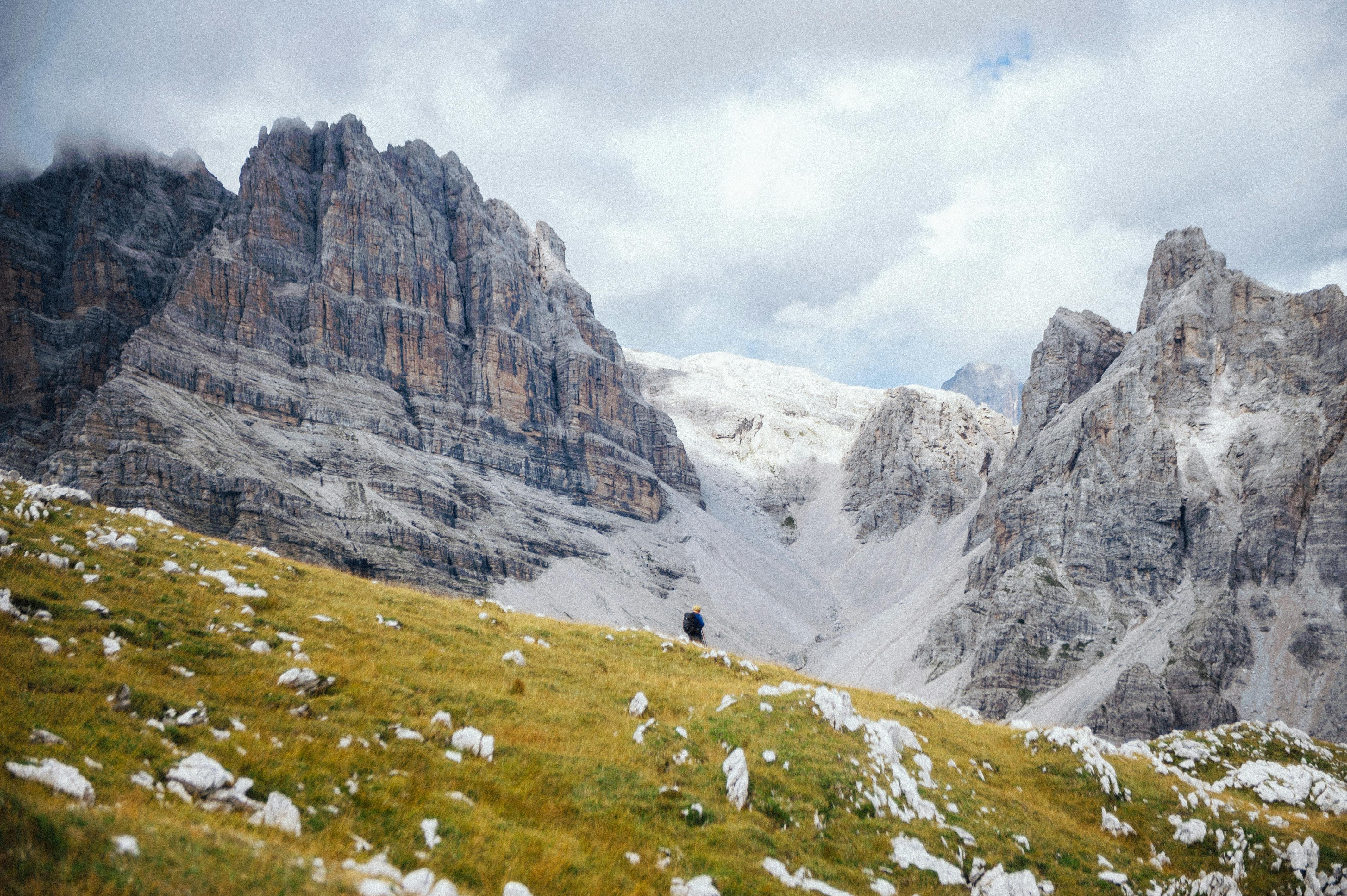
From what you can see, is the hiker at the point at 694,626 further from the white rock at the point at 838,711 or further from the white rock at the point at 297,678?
the white rock at the point at 297,678

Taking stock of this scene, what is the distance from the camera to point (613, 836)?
1343cm

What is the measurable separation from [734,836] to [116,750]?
11.1 meters

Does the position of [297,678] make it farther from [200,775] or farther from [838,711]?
[838,711]

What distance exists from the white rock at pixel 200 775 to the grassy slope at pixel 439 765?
457 mm

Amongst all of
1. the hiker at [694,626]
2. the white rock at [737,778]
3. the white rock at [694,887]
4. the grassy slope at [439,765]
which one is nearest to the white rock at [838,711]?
the grassy slope at [439,765]

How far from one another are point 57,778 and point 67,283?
755 feet

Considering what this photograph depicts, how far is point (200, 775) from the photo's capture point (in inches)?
420

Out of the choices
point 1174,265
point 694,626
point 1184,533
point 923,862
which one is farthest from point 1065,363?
point 923,862

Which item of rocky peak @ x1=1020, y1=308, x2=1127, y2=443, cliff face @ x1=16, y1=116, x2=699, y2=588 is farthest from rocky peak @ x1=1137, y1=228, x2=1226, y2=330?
cliff face @ x1=16, y1=116, x2=699, y2=588

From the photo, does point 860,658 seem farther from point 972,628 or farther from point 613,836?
point 613,836

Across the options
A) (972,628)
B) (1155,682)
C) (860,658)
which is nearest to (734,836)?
(1155,682)

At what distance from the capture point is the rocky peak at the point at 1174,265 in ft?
520

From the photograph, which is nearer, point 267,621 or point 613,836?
point 613,836

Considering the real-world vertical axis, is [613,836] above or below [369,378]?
below
